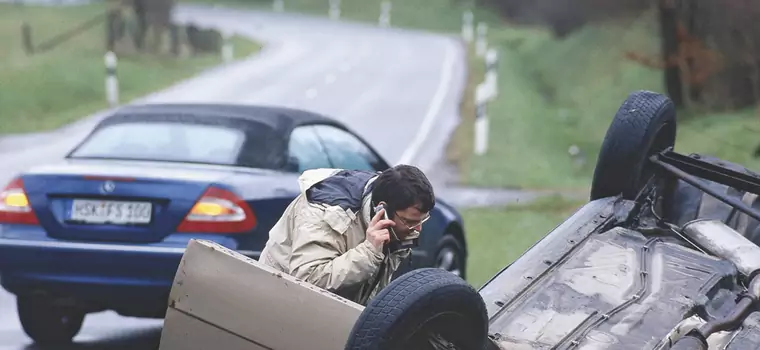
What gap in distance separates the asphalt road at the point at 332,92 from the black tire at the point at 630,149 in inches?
116

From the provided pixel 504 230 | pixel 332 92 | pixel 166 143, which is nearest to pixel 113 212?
pixel 166 143

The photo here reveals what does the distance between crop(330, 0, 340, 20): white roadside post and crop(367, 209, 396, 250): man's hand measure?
175ft

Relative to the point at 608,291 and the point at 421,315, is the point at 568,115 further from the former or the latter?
the point at 421,315

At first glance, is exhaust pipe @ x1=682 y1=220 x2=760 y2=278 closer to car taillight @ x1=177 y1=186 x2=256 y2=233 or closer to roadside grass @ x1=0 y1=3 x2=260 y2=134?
car taillight @ x1=177 y1=186 x2=256 y2=233

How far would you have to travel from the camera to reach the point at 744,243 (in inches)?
219

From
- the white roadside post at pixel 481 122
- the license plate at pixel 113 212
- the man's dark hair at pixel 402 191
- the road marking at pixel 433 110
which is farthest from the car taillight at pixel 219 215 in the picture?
the white roadside post at pixel 481 122

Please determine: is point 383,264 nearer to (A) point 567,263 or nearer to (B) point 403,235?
(B) point 403,235

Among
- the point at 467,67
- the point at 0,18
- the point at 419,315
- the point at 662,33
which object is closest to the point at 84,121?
the point at 662,33

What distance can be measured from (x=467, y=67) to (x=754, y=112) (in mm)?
13390

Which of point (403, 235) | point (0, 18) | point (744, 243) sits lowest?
point (0, 18)

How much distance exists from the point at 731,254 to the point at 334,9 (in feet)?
176

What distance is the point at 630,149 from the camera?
5.93m

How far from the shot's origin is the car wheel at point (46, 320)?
6898mm

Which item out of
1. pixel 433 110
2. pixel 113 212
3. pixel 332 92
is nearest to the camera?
pixel 113 212
